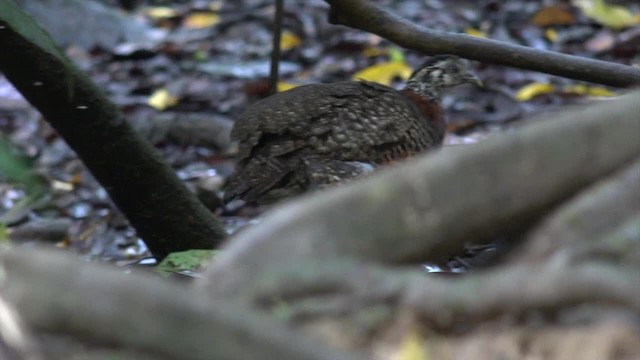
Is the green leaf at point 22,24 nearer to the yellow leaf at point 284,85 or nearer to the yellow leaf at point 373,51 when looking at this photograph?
the yellow leaf at point 284,85

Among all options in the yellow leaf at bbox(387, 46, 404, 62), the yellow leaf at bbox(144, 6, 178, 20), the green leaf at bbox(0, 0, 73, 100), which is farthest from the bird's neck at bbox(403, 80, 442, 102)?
the yellow leaf at bbox(144, 6, 178, 20)

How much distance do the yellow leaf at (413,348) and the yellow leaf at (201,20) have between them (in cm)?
700

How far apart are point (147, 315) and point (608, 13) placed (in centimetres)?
639

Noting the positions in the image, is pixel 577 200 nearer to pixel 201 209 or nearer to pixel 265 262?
pixel 265 262

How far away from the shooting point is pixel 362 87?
161 inches

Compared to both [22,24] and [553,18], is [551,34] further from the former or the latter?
[22,24]

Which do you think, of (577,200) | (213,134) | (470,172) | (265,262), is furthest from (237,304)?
(213,134)

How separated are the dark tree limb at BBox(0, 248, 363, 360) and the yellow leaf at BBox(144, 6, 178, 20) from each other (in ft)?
24.3

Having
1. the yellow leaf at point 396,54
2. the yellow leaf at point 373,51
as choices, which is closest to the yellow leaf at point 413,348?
the yellow leaf at point 396,54

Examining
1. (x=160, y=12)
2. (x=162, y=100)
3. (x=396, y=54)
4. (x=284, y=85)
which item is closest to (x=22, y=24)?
(x=284, y=85)

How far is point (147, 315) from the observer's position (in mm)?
A: 1460

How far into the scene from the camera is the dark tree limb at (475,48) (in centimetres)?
341

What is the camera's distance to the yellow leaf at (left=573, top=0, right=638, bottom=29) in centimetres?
724

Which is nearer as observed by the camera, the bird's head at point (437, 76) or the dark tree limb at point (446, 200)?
the dark tree limb at point (446, 200)
